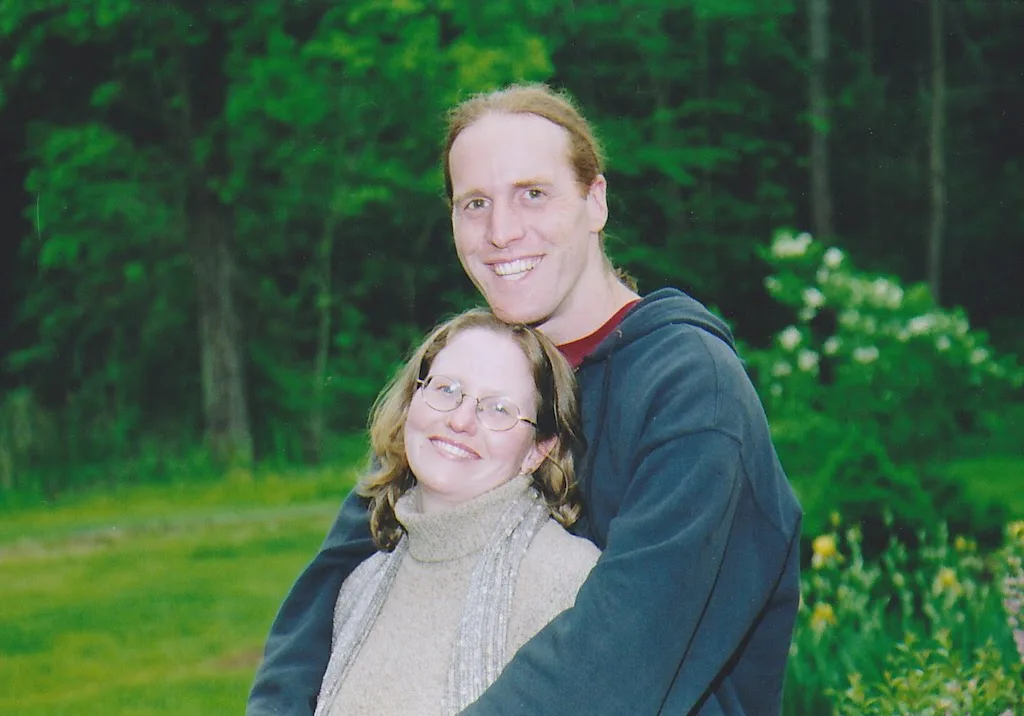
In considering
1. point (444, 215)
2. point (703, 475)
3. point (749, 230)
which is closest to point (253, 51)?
point (444, 215)

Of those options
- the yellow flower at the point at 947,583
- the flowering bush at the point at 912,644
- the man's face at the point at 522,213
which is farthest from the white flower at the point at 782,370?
the man's face at the point at 522,213

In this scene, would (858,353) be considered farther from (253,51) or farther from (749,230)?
(749,230)

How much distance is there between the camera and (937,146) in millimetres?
Result: 14344

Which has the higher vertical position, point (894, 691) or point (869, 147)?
point (869, 147)

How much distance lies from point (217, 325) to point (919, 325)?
22.9 feet

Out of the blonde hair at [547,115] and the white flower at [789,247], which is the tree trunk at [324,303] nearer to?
the white flower at [789,247]

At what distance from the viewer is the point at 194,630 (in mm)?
6000

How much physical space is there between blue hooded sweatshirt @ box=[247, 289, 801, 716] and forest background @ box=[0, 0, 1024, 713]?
3065 millimetres

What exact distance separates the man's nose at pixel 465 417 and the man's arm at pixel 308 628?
339 mm

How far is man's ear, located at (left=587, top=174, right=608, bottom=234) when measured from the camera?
239 cm

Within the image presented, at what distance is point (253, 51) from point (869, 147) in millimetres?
7830

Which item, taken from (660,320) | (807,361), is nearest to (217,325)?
(807,361)

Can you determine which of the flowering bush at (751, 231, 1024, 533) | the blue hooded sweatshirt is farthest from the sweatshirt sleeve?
the flowering bush at (751, 231, 1024, 533)

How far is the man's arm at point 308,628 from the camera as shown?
2.18 metres
